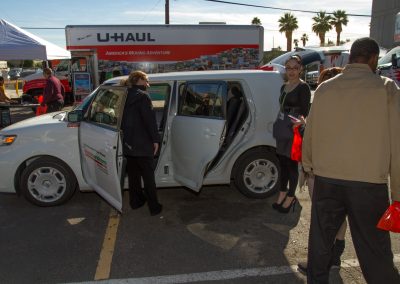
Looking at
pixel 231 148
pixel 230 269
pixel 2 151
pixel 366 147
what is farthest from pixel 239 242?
A: pixel 2 151

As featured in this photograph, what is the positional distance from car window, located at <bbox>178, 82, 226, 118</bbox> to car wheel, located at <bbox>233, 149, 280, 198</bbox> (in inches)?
27.6

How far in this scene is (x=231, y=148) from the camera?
491 centimetres

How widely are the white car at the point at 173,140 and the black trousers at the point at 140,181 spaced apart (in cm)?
28

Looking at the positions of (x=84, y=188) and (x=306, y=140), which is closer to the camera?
(x=306, y=140)

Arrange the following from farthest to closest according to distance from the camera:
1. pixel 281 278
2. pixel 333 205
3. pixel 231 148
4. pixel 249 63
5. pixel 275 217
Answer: pixel 249 63 → pixel 231 148 → pixel 275 217 → pixel 281 278 → pixel 333 205

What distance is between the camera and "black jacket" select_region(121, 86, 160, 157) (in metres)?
4.30

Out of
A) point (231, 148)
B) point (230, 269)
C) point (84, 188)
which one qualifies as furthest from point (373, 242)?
point (84, 188)

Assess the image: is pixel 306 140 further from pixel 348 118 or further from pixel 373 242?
pixel 373 242

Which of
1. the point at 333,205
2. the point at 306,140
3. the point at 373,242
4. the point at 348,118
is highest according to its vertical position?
the point at 348,118

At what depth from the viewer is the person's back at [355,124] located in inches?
93.2

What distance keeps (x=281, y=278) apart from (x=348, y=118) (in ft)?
5.07

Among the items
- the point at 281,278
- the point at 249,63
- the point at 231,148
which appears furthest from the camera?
the point at 249,63

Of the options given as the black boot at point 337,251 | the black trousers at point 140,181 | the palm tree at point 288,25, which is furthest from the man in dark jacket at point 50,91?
the palm tree at point 288,25

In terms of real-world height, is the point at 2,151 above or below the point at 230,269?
above
